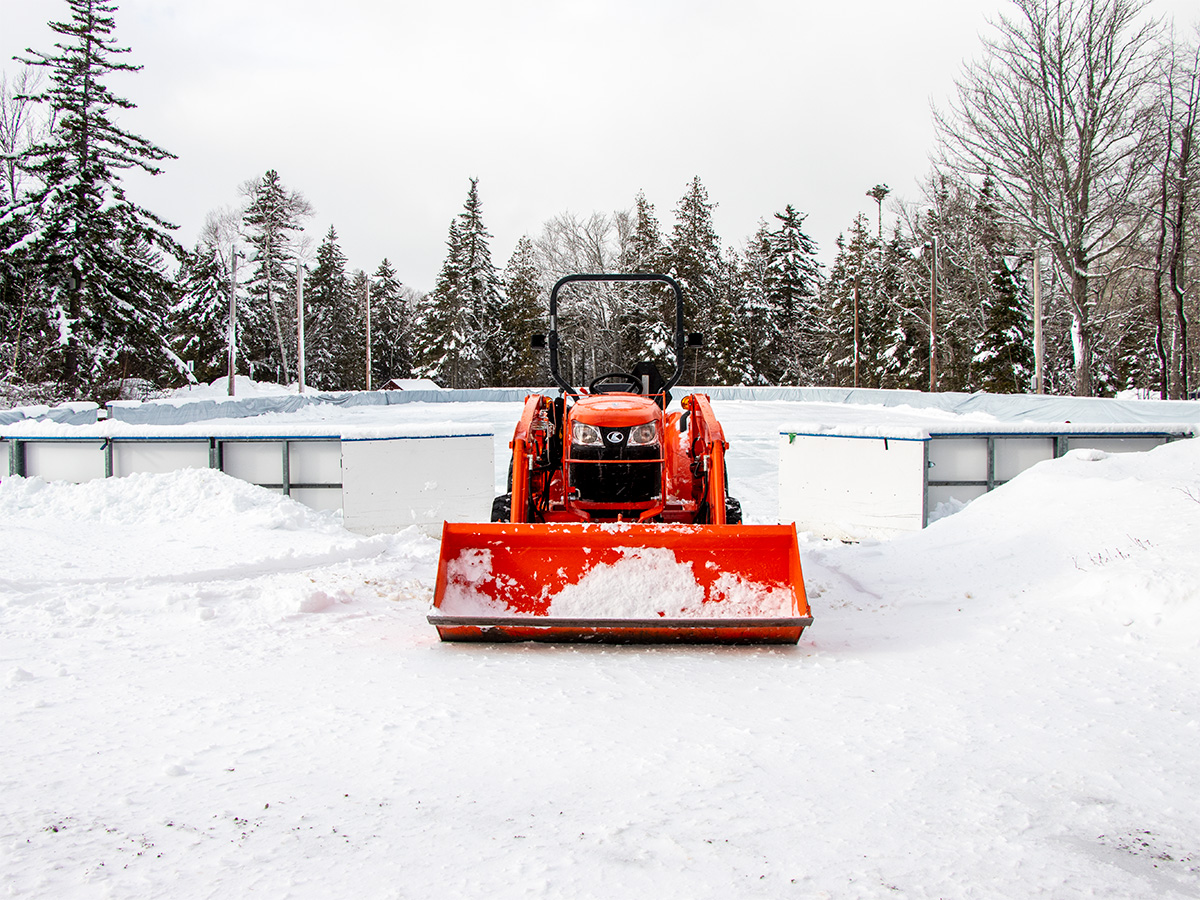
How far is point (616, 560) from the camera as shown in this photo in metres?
4.91

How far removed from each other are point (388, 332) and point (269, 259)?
10.4 m

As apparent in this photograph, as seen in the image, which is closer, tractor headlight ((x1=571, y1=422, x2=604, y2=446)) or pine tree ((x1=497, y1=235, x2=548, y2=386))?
tractor headlight ((x1=571, y1=422, x2=604, y2=446))

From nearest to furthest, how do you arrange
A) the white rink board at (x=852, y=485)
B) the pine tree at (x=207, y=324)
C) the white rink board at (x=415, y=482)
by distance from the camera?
the white rink board at (x=852, y=485), the white rink board at (x=415, y=482), the pine tree at (x=207, y=324)

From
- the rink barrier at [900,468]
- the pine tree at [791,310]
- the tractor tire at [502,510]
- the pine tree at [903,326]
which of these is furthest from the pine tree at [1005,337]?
the tractor tire at [502,510]

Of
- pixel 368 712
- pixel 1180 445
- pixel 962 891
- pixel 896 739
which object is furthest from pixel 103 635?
pixel 1180 445

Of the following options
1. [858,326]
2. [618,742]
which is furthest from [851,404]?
[618,742]

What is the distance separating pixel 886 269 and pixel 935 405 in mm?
29778

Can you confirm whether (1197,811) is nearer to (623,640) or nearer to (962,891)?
(962,891)

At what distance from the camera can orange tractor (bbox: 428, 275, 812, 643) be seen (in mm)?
4605

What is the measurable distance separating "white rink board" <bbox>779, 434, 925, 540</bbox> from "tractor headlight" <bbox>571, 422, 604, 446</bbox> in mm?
4599

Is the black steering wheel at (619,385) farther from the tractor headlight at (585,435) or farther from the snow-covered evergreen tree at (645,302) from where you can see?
the snow-covered evergreen tree at (645,302)

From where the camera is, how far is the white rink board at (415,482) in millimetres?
8953

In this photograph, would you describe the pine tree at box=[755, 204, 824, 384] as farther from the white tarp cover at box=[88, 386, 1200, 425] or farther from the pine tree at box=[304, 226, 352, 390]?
the pine tree at box=[304, 226, 352, 390]

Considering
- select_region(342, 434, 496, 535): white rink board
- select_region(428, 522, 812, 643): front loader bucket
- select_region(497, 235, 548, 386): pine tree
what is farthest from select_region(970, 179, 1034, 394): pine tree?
select_region(428, 522, 812, 643): front loader bucket
